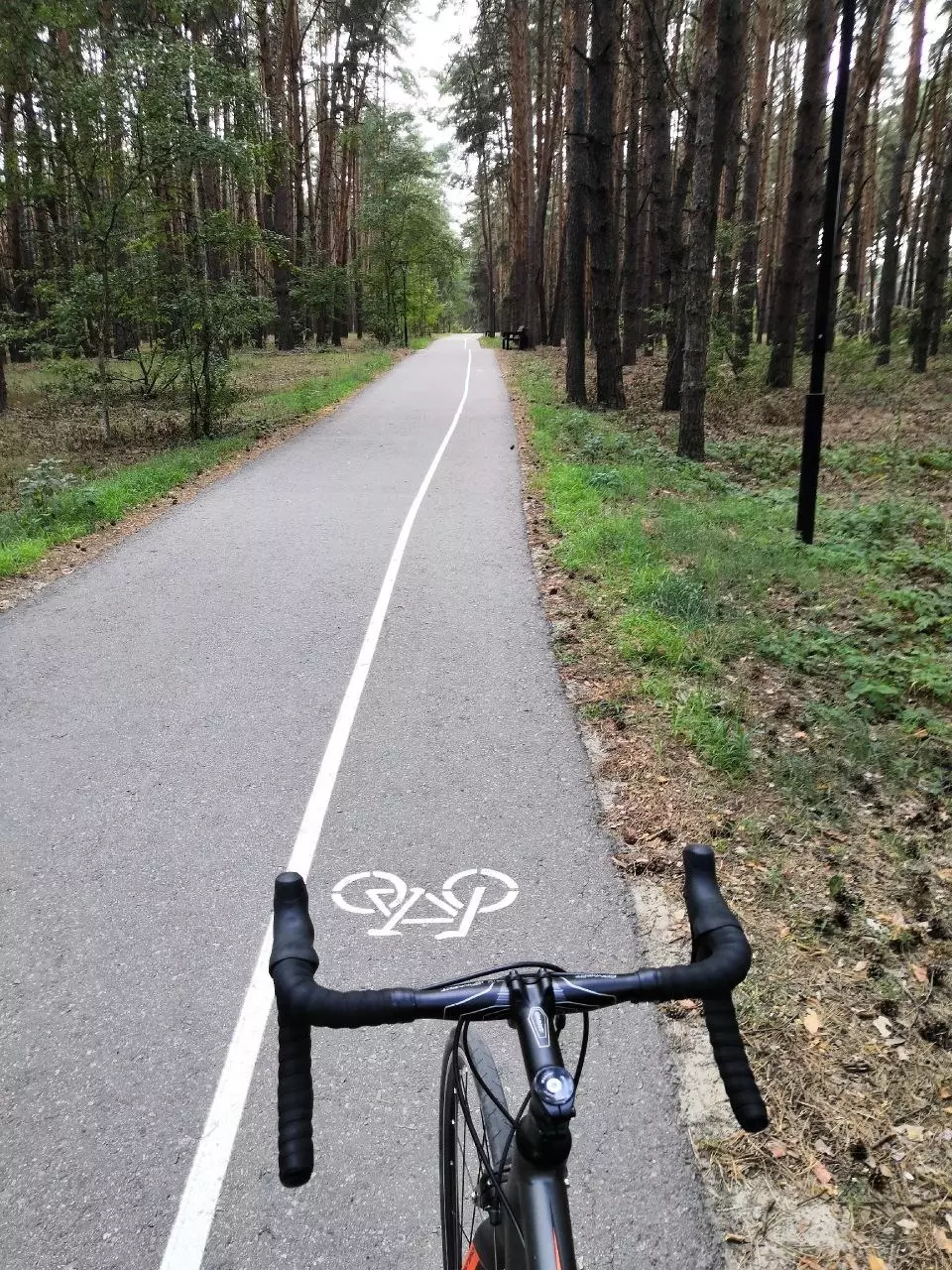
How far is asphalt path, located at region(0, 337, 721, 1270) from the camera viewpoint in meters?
2.77

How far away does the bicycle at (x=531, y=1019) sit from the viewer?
53.9 inches

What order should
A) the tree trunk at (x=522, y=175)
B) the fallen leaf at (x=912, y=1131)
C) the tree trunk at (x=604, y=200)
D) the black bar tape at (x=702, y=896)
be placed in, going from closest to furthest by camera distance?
1. the black bar tape at (x=702, y=896)
2. the fallen leaf at (x=912, y=1131)
3. the tree trunk at (x=604, y=200)
4. the tree trunk at (x=522, y=175)

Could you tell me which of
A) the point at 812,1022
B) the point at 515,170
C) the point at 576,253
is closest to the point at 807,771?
the point at 812,1022

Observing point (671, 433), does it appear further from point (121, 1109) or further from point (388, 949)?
point (121, 1109)

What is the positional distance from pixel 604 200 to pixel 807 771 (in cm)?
1644

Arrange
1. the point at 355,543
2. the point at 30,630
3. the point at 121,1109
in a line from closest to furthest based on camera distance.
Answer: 1. the point at 121,1109
2. the point at 30,630
3. the point at 355,543

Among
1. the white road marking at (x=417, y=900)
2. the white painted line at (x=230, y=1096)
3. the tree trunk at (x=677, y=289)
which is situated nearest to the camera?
the white painted line at (x=230, y=1096)

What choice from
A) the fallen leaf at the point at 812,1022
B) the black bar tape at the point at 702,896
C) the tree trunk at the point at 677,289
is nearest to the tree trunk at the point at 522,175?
the tree trunk at the point at 677,289

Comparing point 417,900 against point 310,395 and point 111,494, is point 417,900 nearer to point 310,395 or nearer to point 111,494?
point 111,494

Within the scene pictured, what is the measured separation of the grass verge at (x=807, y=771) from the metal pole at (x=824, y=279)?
636mm

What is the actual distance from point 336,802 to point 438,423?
16.9 metres

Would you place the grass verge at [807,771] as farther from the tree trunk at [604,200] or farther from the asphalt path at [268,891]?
the tree trunk at [604,200]

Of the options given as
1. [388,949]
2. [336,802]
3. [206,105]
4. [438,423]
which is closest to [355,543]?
[336,802]

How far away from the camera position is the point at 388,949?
3.87 metres
